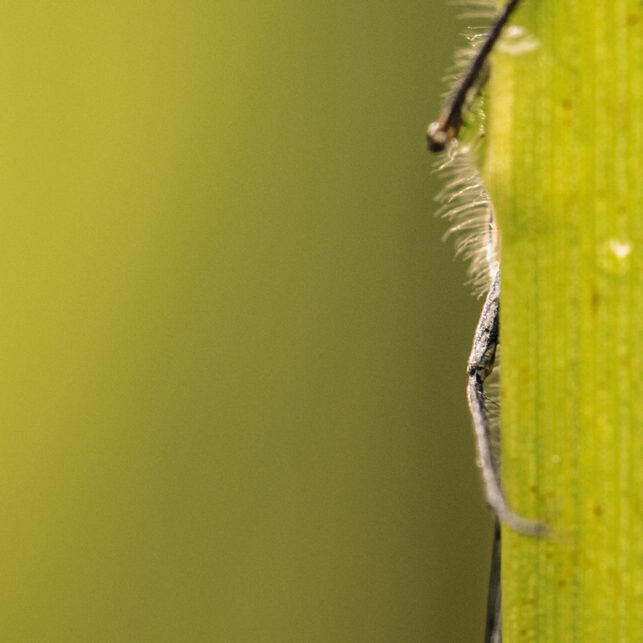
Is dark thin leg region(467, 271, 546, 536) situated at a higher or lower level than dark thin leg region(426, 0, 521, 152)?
lower

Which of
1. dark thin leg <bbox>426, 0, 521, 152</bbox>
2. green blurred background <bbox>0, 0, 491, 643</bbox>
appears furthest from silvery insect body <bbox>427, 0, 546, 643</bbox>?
green blurred background <bbox>0, 0, 491, 643</bbox>

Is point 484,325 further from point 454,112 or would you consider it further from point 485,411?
point 454,112

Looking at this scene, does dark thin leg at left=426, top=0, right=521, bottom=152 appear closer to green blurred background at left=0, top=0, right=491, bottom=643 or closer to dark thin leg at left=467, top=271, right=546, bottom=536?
dark thin leg at left=467, top=271, right=546, bottom=536

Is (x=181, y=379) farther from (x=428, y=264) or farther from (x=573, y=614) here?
(x=573, y=614)

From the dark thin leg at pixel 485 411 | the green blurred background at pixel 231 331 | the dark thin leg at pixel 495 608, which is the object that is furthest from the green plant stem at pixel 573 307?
the green blurred background at pixel 231 331

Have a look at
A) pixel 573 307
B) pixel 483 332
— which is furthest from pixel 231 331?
pixel 573 307

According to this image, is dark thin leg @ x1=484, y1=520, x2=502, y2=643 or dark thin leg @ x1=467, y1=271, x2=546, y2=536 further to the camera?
dark thin leg @ x1=484, y1=520, x2=502, y2=643
